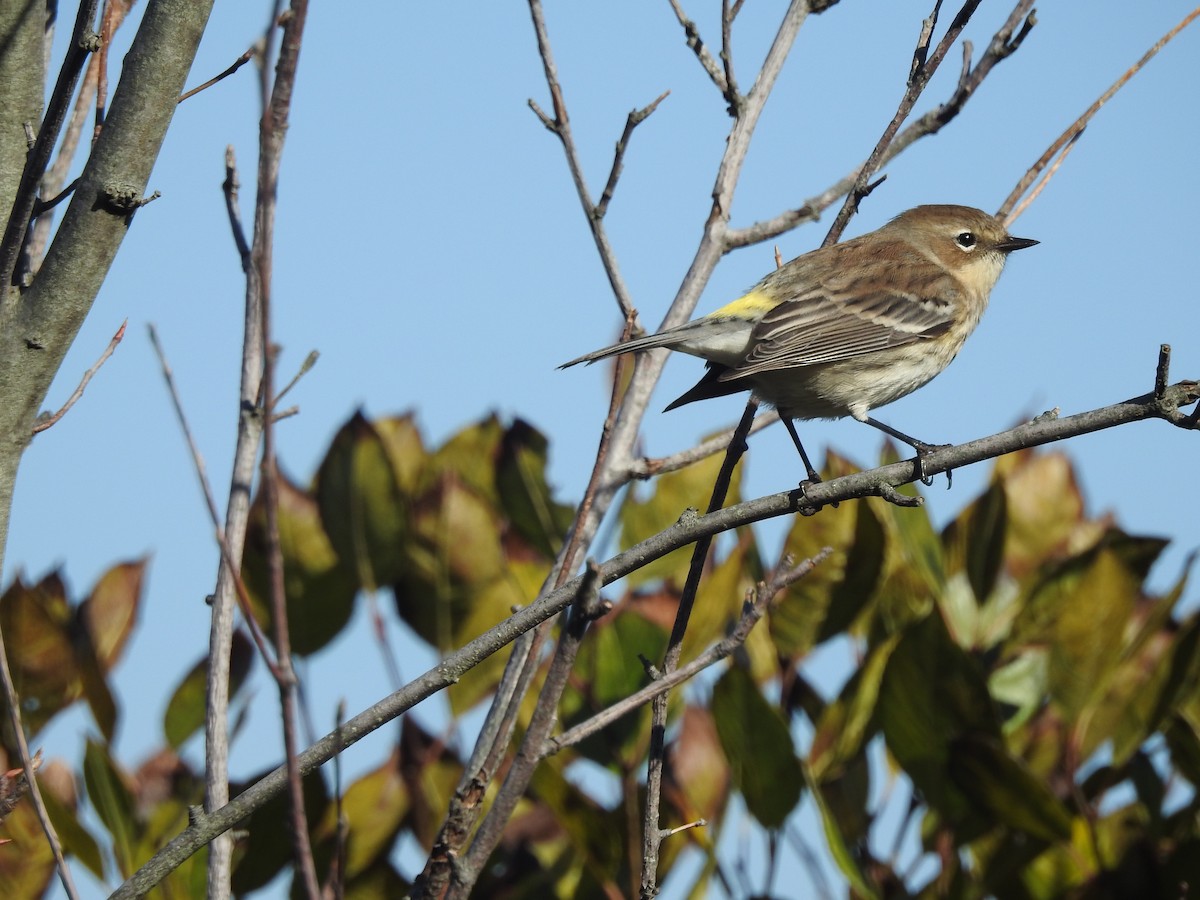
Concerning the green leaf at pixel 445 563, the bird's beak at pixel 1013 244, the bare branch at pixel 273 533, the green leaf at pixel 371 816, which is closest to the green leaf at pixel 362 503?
the green leaf at pixel 445 563

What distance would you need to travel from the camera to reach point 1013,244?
603cm

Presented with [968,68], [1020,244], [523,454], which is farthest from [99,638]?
[1020,244]

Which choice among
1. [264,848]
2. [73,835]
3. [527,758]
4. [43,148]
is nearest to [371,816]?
[264,848]

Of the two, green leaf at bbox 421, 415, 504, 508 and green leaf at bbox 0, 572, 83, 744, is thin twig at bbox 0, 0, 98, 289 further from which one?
green leaf at bbox 421, 415, 504, 508

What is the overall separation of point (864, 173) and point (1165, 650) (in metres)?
2.14

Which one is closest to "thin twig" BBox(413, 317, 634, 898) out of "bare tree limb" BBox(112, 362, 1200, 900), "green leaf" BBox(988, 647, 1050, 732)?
"bare tree limb" BBox(112, 362, 1200, 900)

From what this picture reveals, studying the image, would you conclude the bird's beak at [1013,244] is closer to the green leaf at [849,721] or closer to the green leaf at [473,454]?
the green leaf at [849,721]

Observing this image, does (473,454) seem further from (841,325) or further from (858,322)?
(858,322)

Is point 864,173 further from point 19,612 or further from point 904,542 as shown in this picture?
point 19,612

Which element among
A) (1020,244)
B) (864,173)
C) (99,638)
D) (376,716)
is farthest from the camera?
(1020,244)

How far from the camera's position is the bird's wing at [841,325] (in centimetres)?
461

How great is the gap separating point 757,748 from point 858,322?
2106mm

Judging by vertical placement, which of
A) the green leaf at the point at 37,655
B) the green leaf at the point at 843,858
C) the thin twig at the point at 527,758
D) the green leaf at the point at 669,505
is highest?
the green leaf at the point at 37,655

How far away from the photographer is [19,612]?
3.77 m
